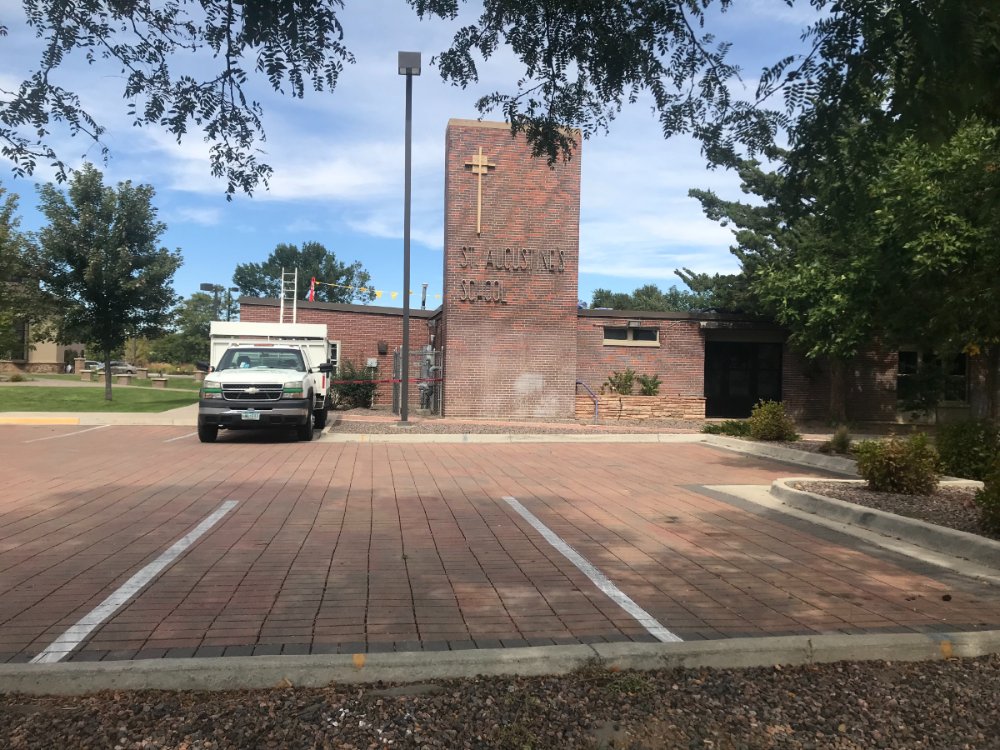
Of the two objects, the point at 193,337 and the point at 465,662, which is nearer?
the point at 465,662

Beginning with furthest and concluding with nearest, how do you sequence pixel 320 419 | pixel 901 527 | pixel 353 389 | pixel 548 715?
pixel 353 389
pixel 320 419
pixel 901 527
pixel 548 715

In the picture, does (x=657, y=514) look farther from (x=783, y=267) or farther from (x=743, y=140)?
(x=783, y=267)

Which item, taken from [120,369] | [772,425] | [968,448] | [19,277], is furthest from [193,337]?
[968,448]

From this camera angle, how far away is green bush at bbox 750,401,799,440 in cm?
1468

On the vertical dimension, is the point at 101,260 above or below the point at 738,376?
above

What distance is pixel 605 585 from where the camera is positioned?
5.19m

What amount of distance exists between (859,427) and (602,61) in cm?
1949

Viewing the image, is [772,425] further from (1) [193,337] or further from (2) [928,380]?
(1) [193,337]

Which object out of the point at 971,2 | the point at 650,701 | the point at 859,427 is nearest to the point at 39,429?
the point at 650,701

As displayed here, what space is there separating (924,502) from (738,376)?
17355mm

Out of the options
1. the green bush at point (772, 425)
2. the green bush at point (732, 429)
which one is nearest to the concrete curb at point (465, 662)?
the green bush at point (772, 425)

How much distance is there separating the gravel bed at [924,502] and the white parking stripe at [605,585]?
3.55 m

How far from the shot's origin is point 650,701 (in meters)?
3.39

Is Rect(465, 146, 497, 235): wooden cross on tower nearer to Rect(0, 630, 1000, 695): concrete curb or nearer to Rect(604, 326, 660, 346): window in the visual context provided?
Rect(604, 326, 660, 346): window
